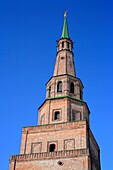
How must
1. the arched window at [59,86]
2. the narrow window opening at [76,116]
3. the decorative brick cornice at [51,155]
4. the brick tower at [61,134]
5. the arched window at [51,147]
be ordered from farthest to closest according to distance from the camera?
the arched window at [59,86] → the narrow window opening at [76,116] → the arched window at [51,147] → the brick tower at [61,134] → the decorative brick cornice at [51,155]

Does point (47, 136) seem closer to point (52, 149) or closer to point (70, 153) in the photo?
point (52, 149)

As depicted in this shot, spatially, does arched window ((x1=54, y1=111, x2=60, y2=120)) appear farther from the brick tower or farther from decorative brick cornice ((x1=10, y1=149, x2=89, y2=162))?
decorative brick cornice ((x1=10, y1=149, x2=89, y2=162))

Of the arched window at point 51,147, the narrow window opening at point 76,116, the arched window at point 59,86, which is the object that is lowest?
the arched window at point 51,147

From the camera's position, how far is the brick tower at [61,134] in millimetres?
28312

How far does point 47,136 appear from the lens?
100ft

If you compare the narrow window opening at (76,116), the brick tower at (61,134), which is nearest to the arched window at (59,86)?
the brick tower at (61,134)

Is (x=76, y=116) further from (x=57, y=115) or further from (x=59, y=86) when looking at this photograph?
(x=59, y=86)

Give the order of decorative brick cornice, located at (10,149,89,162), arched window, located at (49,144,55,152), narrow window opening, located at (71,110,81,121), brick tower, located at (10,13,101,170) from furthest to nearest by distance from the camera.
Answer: narrow window opening, located at (71,110,81,121) < arched window, located at (49,144,55,152) < brick tower, located at (10,13,101,170) < decorative brick cornice, located at (10,149,89,162)

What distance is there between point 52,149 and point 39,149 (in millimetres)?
1224

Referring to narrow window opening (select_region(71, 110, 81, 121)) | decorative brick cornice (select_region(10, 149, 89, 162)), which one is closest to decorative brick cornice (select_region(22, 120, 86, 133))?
narrow window opening (select_region(71, 110, 81, 121))

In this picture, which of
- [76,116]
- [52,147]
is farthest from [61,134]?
[76,116]

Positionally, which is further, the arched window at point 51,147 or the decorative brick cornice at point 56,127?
the decorative brick cornice at point 56,127

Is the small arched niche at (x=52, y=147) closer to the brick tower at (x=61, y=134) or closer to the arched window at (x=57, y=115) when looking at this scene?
the brick tower at (x=61, y=134)

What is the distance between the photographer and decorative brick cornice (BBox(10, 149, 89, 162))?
28094 mm
